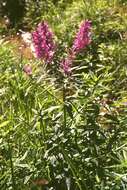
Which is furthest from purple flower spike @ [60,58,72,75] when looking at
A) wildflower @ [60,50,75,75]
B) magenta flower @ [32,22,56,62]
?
magenta flower @ [32,22,56,62]

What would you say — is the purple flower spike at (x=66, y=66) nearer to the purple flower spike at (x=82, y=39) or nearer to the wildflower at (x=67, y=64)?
the wildflower at (x=67, y=64)

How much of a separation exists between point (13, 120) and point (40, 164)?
1.52ft

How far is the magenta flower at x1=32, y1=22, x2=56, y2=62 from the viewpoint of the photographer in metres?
4.04

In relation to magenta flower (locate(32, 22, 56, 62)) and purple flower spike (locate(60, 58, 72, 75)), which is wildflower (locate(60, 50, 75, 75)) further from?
magenta flower (locate(32, 22, 56, 62))

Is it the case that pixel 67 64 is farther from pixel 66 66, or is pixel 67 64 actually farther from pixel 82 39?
pixel 82 39

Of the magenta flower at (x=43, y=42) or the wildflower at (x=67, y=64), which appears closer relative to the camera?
the wildflower at (x=67, y=64)

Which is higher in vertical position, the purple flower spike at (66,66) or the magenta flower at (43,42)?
the magenta flower at (43,42)

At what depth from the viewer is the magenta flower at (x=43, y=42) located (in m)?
4.04

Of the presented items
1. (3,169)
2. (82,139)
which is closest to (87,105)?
(82,139)

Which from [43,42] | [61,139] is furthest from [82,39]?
[61,139]

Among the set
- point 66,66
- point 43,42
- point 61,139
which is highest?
point 43,42

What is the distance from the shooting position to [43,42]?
4.04m

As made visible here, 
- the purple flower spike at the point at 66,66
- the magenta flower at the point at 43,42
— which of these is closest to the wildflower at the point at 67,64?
the purple flower spike at the point at 66,66

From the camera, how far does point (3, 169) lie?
3820 millimetres
